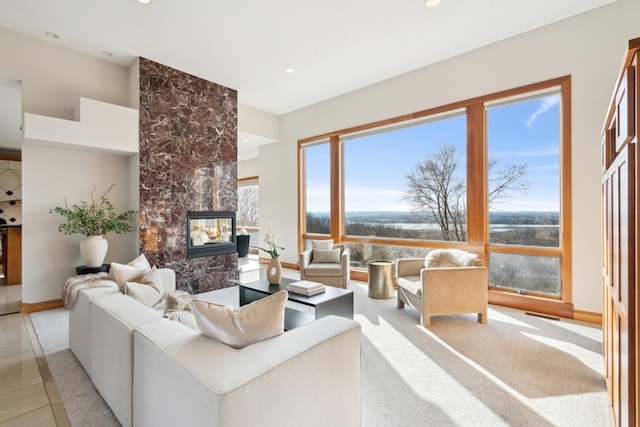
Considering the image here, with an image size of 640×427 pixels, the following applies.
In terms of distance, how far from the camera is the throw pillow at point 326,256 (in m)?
4.84

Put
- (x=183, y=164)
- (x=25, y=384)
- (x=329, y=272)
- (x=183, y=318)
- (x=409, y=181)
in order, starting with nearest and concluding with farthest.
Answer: (x=183, y=318), (x=25, y=384), (x=329, y=272), (x=183, y=164), (x=409, y=181)

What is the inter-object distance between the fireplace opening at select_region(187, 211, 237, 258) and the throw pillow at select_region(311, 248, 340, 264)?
5.10 feet

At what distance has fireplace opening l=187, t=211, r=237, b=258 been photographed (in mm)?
4883

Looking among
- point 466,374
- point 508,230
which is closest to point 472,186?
point 508,230

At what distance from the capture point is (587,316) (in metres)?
3.41

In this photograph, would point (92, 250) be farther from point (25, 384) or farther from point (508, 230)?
point (508, 230)

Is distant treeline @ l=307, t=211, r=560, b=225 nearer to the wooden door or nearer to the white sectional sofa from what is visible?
the wooden door

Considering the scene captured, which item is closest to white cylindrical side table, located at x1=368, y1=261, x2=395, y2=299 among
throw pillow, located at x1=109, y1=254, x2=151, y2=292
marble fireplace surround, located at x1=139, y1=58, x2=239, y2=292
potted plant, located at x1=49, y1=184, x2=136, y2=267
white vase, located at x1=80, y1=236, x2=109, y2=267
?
marble fireplace surround, located at x1=139, y1=58, x2=239, y2=292

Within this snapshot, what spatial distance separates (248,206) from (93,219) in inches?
214

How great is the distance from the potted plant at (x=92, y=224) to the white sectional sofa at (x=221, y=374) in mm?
2547

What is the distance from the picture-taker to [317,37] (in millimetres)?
3803

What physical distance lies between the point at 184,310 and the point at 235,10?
311 cm

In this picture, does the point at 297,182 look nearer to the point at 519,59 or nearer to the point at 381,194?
the point at 381,194

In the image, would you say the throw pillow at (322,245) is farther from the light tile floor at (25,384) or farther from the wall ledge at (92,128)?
the light tile floor at (25,384)
